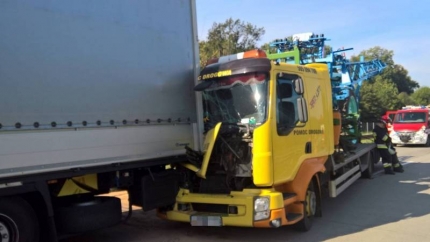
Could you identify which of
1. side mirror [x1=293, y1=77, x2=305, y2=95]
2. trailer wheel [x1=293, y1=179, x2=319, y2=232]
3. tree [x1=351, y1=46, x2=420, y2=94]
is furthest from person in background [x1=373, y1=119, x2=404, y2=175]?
tree [x1=351, y1=46, x2=420, y2=94]

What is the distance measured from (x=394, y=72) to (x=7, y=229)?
88530 mm

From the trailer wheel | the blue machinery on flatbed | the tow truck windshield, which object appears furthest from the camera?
the blue machinery on flatbed

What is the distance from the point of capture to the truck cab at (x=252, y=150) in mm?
5238

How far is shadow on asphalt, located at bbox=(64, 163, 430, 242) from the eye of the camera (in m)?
5.86

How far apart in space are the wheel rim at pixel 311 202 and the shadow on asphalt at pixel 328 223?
0.87ft

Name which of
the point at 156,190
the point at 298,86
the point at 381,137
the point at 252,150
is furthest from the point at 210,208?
the point at 381,137

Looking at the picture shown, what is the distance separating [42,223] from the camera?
14.4ft

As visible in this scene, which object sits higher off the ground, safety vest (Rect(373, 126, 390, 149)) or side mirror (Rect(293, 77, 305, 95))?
side mirror (Rect(293, 77, 305, 95))

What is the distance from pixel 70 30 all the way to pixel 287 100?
Result: 3.04 metres

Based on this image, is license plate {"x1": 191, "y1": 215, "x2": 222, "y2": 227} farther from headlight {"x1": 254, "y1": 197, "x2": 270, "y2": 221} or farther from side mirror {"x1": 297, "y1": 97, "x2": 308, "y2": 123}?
side mirror {"x1": 297, "y1": 97, "x2": 308, "y2": 123}

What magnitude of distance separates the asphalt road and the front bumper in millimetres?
422

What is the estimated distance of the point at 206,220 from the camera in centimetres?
543

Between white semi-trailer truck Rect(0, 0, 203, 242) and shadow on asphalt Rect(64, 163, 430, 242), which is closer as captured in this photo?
white semi-trailer truck Rect(0, 0, 203, 242)

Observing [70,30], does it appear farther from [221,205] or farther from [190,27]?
[221,205]
